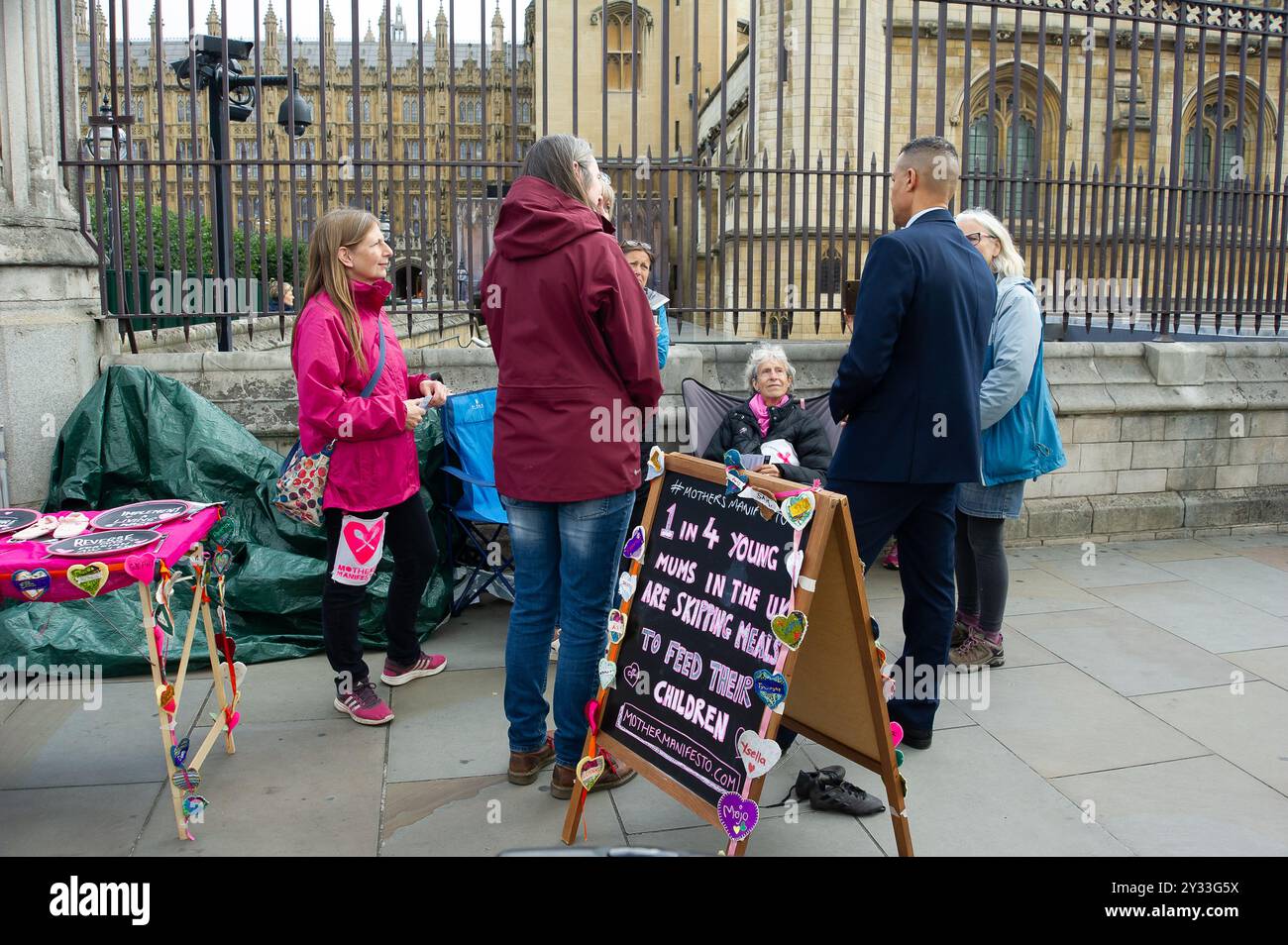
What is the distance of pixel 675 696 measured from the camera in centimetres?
300

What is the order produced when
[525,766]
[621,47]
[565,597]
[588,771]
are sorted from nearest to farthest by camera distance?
[588,771]
[565,597]
[525,766]
[621,47]

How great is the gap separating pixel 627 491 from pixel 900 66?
20974mm

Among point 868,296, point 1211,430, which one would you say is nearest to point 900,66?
point 1211,430

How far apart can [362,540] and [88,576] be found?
40.4 inches

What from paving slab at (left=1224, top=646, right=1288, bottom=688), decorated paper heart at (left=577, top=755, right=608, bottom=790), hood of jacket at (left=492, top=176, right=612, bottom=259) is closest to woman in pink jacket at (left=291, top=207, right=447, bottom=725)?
hood of jacket at (left=492, top=176, right=612, bottom=259)

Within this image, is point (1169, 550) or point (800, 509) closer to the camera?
point (800, 509)

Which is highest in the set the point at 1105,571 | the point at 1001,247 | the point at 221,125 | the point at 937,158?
the point at 221,125

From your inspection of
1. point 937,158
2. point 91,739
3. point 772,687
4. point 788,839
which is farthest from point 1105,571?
point 91,739

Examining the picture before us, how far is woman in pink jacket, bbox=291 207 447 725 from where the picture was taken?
12.3 feet

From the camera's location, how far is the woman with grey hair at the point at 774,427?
5.32 meters

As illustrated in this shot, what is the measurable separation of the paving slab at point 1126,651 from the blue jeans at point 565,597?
7.92 feet

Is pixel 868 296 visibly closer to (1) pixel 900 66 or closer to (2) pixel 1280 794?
(2) pixel 1280 794

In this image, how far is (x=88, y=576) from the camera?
3041mm

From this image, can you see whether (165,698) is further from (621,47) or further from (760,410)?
(621,47)
